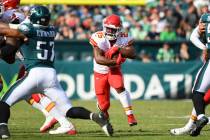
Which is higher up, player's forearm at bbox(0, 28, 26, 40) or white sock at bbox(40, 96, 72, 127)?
player's forearm at bbox(0, 28, 26, 40)

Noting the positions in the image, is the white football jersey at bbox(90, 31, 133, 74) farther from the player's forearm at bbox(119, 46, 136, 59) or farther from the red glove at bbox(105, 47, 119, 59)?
the player's forearm at bbox(119, 46, 136, 59)

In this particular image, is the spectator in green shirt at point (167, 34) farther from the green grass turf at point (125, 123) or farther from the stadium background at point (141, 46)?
the green grass turf at point (125, 123)

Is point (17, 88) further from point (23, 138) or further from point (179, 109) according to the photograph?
point (179, 109)

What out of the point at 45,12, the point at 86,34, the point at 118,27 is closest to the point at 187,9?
the point at 86,34

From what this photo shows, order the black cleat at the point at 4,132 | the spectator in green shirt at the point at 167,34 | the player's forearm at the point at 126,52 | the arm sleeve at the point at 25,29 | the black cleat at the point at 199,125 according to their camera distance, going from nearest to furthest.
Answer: the black cleat at the point at 4,132
the arm sleeve at the point at 25,29
the black cleat at the point at 199,125
the player's forearm at the point at 126,52
the spectator in green shirt at the point at 167,34

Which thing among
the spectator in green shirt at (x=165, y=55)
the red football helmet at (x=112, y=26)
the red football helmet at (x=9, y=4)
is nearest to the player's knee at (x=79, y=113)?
the red football helmet at (x=112, y=26)

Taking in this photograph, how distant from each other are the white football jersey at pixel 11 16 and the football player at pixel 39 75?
1020mm

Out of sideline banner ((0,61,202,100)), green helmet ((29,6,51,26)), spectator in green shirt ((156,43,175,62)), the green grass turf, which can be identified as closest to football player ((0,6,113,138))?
green helmet ((29,6,51,26))

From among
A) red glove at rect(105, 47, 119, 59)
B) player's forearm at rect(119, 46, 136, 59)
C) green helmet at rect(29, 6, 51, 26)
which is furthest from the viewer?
red glove at rect(105, 47, 119, 59)

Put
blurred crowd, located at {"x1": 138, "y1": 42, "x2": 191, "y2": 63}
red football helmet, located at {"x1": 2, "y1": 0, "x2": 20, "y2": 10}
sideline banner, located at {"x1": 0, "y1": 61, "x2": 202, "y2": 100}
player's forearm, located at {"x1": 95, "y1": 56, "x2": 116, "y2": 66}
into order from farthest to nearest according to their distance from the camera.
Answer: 1. blurred crowd, located at {"x1": 138, "y1": 42, "x2": 191, "y2": 63}
2. sideline banner, located at {"x1": 0, "y1": 61, "x2": 202, "y2": 100}
3. red football helmet, located at {"x1": 2, "y1": 0, "x2": 20, "y2": 10}
4. player's forearm, located at {"x1": 95, "y1": 56, "x2": 116, "y2": 66}

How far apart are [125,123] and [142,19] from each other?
28.7ft

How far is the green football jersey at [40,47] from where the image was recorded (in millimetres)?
8914

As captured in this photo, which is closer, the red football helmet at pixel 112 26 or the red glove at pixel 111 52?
the red glove at pixel 111 52

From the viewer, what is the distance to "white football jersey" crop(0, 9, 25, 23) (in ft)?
32.8
